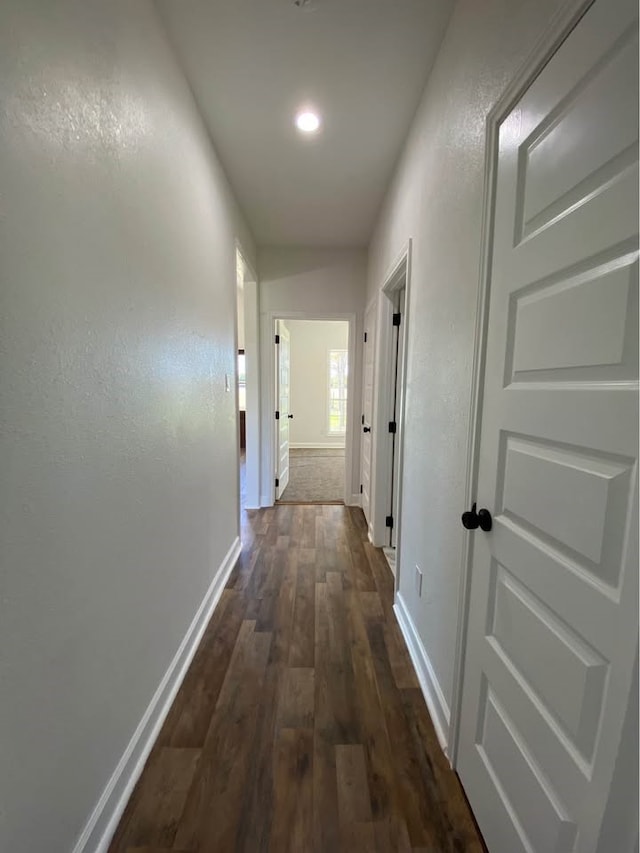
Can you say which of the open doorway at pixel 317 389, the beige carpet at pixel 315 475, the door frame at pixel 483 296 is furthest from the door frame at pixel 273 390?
the door frame at pixel 483 296

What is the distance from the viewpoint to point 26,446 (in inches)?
28.6

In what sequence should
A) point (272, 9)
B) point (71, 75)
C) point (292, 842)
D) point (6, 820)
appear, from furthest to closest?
1. point (272, 9)
2. point (292, 842)
3. point (71, 75)
4. point (6, 820)

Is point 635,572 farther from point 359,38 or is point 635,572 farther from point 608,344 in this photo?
point 359,38

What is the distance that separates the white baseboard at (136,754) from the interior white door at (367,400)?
1828mm

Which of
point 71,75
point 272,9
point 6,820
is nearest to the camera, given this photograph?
point 6,820

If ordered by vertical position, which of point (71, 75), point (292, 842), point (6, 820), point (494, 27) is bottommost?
point (292, 842)

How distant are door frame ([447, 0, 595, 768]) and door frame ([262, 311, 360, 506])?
2.56m

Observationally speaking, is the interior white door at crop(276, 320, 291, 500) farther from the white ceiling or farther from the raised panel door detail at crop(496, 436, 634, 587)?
the raised panel door detail at crop(496, 436, 634, 587)

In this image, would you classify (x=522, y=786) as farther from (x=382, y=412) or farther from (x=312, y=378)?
(x=312, y=378)

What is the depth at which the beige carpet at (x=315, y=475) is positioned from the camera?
418cm

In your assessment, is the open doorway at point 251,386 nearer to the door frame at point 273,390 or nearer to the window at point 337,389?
the door frame at point 273,390

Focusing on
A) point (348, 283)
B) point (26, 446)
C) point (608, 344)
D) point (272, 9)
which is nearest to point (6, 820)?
point (26, 446)

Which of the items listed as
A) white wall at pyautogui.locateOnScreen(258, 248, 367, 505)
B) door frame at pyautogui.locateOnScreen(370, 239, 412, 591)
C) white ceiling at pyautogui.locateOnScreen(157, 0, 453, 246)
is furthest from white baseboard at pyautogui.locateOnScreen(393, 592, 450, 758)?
white ceiling at pyautogui.locateOnScreen(157, 0, 453, 246)

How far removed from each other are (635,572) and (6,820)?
4.17ft
